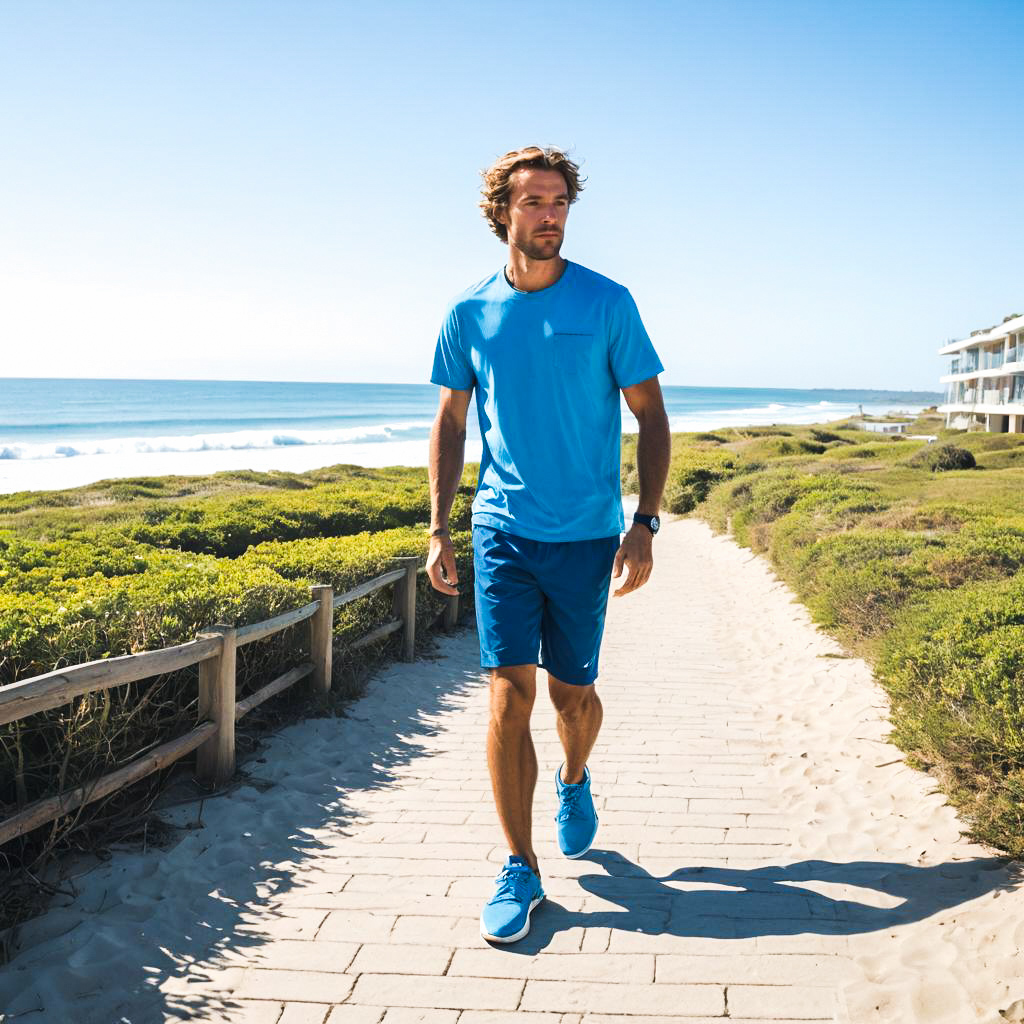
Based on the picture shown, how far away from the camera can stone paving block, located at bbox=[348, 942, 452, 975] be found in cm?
303

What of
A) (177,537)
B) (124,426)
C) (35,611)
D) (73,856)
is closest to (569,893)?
(73,856)

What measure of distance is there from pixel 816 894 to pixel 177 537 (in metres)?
9.25

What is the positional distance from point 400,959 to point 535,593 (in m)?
1.25

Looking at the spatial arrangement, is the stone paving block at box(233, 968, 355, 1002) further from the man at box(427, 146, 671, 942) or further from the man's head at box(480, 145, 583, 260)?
the man's head at box(480, 145, 583, 260)

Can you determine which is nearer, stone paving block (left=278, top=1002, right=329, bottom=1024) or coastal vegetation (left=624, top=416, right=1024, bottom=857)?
stone paving block (left=278, top=1002, right=329, bottom=1024)

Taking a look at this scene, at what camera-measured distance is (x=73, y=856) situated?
12.6 ft

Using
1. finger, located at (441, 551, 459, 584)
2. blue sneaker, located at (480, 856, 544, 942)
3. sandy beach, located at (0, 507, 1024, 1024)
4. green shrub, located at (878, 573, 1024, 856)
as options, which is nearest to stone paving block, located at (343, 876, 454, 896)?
sandy beach, located at (0, 507, 1024, 1024)

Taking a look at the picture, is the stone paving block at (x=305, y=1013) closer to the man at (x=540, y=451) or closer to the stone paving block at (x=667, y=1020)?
the man at (x=540, y=451)

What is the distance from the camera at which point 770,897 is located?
350 centimetres

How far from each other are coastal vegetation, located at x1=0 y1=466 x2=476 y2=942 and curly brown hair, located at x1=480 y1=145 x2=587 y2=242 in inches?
97.2

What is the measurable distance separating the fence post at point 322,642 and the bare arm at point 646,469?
3.12 m

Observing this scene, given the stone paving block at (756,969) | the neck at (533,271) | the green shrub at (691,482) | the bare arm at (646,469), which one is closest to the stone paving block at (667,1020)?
the stone paving block at (756,969)

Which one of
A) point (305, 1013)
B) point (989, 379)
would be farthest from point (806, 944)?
point (989, 379)

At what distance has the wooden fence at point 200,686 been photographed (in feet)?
11.2
